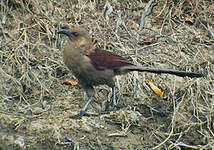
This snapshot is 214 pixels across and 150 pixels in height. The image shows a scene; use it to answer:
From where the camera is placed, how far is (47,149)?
2771 millimetres

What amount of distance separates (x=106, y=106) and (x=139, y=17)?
212 cm

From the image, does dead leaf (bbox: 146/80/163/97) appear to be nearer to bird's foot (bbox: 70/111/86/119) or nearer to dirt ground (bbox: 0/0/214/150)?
dirt ground (bbox: 0/0/214/150)

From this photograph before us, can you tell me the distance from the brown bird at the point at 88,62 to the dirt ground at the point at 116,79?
43 cm

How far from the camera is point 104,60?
3.18m

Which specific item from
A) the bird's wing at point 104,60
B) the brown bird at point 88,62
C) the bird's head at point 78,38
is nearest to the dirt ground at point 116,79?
the brown bird at point 88,62

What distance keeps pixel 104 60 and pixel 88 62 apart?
0.62 ft

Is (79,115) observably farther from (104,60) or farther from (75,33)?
(75,33)

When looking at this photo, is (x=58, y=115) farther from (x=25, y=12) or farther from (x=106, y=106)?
(x=25, y=12)

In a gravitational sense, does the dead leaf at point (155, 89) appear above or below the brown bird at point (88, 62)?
below

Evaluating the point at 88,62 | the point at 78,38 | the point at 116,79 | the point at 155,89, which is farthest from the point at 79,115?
the point at 155,89

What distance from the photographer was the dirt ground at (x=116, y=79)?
3092 mm

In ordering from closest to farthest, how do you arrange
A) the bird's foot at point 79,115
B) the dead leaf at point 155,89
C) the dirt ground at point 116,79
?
1. the dirt ground at point 116,79
2. the bird's foot at point 79,115
3. the dead leaf at point 155,89

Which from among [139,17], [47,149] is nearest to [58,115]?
[47,149]

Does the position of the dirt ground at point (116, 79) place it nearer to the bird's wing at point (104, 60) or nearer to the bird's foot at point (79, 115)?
the bird's foot at point (79, 115)
